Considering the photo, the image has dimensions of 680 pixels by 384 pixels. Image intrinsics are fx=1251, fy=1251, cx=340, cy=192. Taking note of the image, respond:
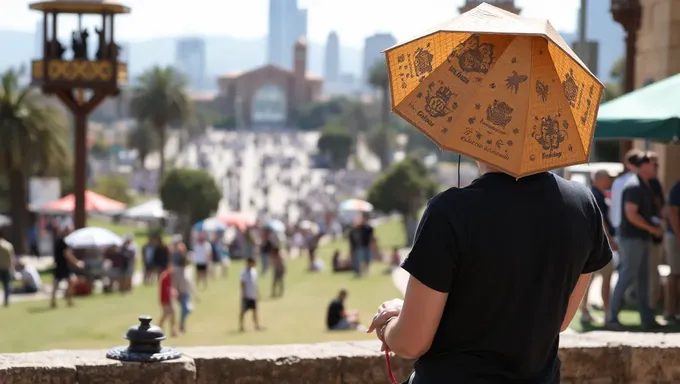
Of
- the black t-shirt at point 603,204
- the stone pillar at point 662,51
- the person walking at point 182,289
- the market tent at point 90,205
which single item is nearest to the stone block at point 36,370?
the black t-shirt at point 603,204

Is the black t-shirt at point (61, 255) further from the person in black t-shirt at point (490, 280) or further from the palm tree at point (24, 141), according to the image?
the palm tree at point (24, 141)

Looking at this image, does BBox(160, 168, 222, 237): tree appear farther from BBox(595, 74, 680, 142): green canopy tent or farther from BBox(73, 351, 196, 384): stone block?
BBox(73, 351, 196, 384): stone block

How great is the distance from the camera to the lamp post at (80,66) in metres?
31.3

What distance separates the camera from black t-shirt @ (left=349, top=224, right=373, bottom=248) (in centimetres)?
2527

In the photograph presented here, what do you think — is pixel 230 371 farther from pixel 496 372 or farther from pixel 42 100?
pixel 42 100

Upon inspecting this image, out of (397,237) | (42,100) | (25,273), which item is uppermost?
(42,100)

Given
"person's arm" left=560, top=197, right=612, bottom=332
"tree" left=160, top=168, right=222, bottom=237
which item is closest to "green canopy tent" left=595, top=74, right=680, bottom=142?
"person's arm" left=560, top=197, right=612, bottom=332

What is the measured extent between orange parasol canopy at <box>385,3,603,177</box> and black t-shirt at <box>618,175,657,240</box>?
Result: 6.03 m

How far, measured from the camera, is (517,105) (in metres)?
2.95

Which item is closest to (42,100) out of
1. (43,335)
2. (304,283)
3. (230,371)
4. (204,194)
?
(204,194)

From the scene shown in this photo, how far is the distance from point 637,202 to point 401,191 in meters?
50.6

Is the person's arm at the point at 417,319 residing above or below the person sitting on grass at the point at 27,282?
above

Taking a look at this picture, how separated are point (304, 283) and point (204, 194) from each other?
31.7m

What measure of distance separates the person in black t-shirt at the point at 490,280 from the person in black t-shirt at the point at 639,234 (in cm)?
610
